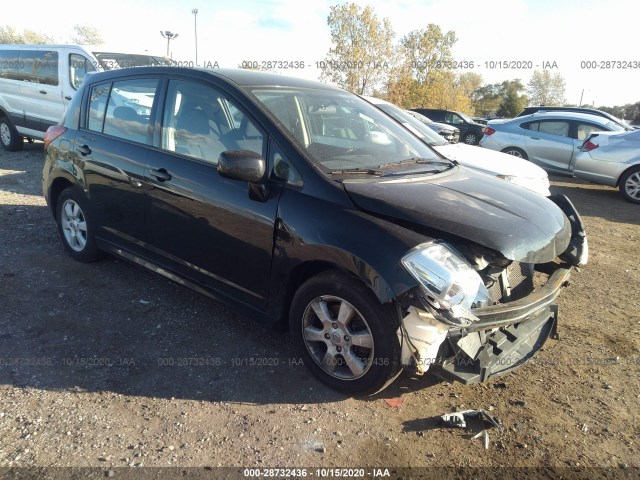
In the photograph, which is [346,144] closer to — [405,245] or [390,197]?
[390,197]

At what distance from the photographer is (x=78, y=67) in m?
8.99

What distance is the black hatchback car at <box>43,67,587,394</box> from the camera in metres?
2.43

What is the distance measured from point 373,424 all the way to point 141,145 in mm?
2644

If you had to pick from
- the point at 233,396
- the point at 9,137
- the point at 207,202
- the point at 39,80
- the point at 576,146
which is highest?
the point at 39,80

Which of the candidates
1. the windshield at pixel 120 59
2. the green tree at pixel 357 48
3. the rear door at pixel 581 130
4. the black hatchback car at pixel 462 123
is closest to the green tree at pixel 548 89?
the green tree at pixel 357 48

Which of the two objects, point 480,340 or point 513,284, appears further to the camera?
point 513,284

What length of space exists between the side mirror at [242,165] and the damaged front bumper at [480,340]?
121cm

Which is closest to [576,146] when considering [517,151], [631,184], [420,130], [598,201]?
[517,151]

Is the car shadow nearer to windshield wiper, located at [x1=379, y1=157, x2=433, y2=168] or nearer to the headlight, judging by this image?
windshield wiper, located at [x1=379, y1=157, x2=433, y2=168]

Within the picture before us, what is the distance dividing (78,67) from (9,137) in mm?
2675

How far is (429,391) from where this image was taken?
2904 millimetres

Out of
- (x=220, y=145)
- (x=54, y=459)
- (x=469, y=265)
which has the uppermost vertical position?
(x=220, y=145)

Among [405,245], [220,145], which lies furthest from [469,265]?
[220,145]

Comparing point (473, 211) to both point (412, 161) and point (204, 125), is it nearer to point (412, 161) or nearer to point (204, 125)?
point (412, 161)
